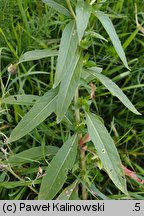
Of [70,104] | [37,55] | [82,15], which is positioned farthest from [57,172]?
[82,15]

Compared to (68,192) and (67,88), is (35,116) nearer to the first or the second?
(67,88)

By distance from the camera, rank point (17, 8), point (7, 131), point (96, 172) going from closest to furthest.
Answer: point (96, 172) → point (7, 131) → point (17, 8)

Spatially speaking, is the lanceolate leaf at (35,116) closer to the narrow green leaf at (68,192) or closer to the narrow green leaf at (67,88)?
the narrow green leaf at (67,88)

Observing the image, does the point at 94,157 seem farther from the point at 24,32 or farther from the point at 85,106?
the point at 24,32

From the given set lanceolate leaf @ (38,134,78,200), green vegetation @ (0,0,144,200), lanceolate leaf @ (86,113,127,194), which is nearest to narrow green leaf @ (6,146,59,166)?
green vegetation @ (0,0,144,200)

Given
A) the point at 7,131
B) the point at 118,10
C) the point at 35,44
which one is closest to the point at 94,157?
the point at 7,131

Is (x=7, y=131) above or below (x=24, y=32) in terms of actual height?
below

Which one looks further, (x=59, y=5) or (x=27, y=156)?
(x=27, y=156)

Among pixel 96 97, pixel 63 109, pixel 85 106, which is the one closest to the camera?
pixel 63 109
